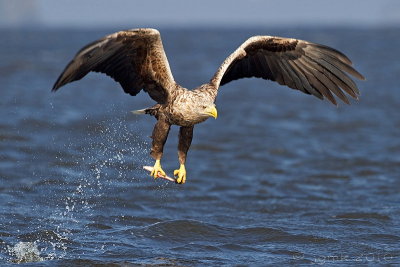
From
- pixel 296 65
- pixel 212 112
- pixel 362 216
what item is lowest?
pixel 362 216

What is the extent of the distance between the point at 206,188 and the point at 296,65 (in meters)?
4.04

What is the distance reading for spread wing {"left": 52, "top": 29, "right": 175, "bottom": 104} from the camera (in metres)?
8.06

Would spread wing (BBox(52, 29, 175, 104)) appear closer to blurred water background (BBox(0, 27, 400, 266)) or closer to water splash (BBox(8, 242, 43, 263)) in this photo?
blurred water background (BBox(0, 27, 400, 266))

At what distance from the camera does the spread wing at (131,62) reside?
806 cm

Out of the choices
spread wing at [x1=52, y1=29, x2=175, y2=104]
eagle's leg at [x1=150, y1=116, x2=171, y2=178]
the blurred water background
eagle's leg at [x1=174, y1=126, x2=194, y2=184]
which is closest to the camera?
spread wing at [x1=52, y1=29, x2=175, y2=104]

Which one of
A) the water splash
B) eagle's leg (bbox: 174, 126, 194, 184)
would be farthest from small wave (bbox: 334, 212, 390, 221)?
the water splash

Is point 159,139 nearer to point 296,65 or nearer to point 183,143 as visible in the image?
point 183,143

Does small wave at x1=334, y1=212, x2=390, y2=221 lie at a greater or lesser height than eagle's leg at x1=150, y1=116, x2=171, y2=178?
lesser

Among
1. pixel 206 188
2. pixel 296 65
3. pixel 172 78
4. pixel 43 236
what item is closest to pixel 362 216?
pixel 296 65

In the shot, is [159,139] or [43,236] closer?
[159,139]

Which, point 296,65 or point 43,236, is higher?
point 296,65

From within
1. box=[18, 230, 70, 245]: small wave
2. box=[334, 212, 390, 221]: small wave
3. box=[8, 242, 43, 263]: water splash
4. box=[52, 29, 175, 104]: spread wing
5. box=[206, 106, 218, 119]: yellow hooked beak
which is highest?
box=[52, 29, 175, 104]: spread wing

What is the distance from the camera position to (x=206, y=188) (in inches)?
529

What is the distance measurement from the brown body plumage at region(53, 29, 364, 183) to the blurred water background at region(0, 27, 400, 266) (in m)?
1.52
